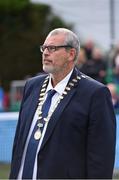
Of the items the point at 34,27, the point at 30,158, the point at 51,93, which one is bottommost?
the point at 34,27

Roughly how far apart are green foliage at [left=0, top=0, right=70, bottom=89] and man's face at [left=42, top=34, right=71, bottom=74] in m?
17.1

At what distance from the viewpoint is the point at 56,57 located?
5.86 m

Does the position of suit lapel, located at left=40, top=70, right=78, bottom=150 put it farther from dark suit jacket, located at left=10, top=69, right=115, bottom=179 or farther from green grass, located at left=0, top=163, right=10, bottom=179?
green grass, located at left=0, top=163, right=10, bottom=179

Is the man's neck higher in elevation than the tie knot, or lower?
higher

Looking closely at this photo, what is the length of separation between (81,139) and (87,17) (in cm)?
1694

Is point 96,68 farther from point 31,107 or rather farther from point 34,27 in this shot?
point 34,27

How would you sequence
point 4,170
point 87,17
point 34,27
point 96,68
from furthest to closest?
point 34,27 → point 87,17 → point 96,68 → point 4,170

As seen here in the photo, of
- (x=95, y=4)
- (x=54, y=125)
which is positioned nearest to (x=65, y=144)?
(x=54, y=125)

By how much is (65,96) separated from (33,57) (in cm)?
1765

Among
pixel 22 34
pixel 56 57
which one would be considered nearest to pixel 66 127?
pixel 56 57

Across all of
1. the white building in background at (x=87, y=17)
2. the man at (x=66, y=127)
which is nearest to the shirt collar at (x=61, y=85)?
the man at (x=66, y=127)

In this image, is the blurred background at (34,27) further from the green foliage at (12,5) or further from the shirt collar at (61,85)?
the shirt collar at (61,85)

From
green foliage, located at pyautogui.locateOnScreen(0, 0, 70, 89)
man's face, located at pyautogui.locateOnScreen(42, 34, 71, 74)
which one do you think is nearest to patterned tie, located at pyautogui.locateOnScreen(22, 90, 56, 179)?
man's face, located at pyautogui.locateOnScreen(42, 34, 71, 74)

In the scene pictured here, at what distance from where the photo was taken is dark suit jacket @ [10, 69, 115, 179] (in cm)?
565
